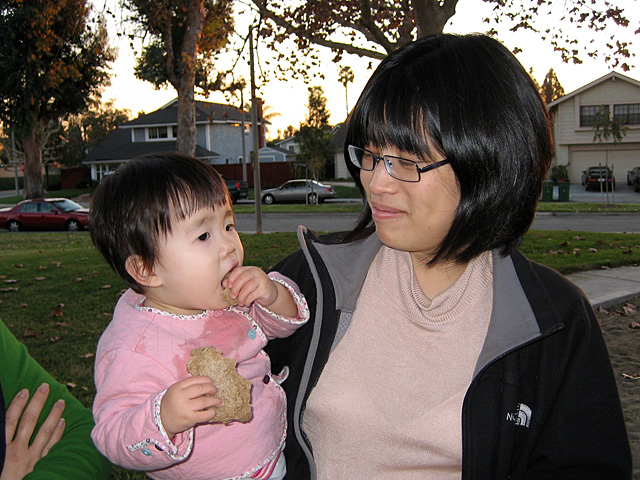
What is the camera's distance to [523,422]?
1854mm

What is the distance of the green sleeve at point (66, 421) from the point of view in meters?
1.87

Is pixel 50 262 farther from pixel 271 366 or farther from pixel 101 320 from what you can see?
pixel 271 366

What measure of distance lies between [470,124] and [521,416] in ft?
3.14

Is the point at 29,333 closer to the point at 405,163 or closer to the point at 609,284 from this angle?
the point at 405,163

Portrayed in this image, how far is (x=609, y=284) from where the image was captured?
26.8ft

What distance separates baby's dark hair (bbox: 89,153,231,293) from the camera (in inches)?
77.2

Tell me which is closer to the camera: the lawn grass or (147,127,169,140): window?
the lawn grass

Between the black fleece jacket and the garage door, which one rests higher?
the garage door

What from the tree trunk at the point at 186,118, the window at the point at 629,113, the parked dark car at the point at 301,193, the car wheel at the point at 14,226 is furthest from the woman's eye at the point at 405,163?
the window at the point at 629,113

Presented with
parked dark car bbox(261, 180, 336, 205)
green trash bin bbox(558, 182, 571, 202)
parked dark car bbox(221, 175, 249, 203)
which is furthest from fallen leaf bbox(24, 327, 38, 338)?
green trash bin bbox(558, 182, 571, 202)

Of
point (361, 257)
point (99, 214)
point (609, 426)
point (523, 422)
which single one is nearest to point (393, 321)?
point (361, 257)

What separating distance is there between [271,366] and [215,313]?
36 centimetres

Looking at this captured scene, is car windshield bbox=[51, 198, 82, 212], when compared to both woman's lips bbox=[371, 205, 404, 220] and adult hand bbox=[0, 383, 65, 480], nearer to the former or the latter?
adult hand bbox=[0, 383, 65, 480]

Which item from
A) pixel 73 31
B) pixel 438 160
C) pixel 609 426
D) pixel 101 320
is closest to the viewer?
pixel 609 426
